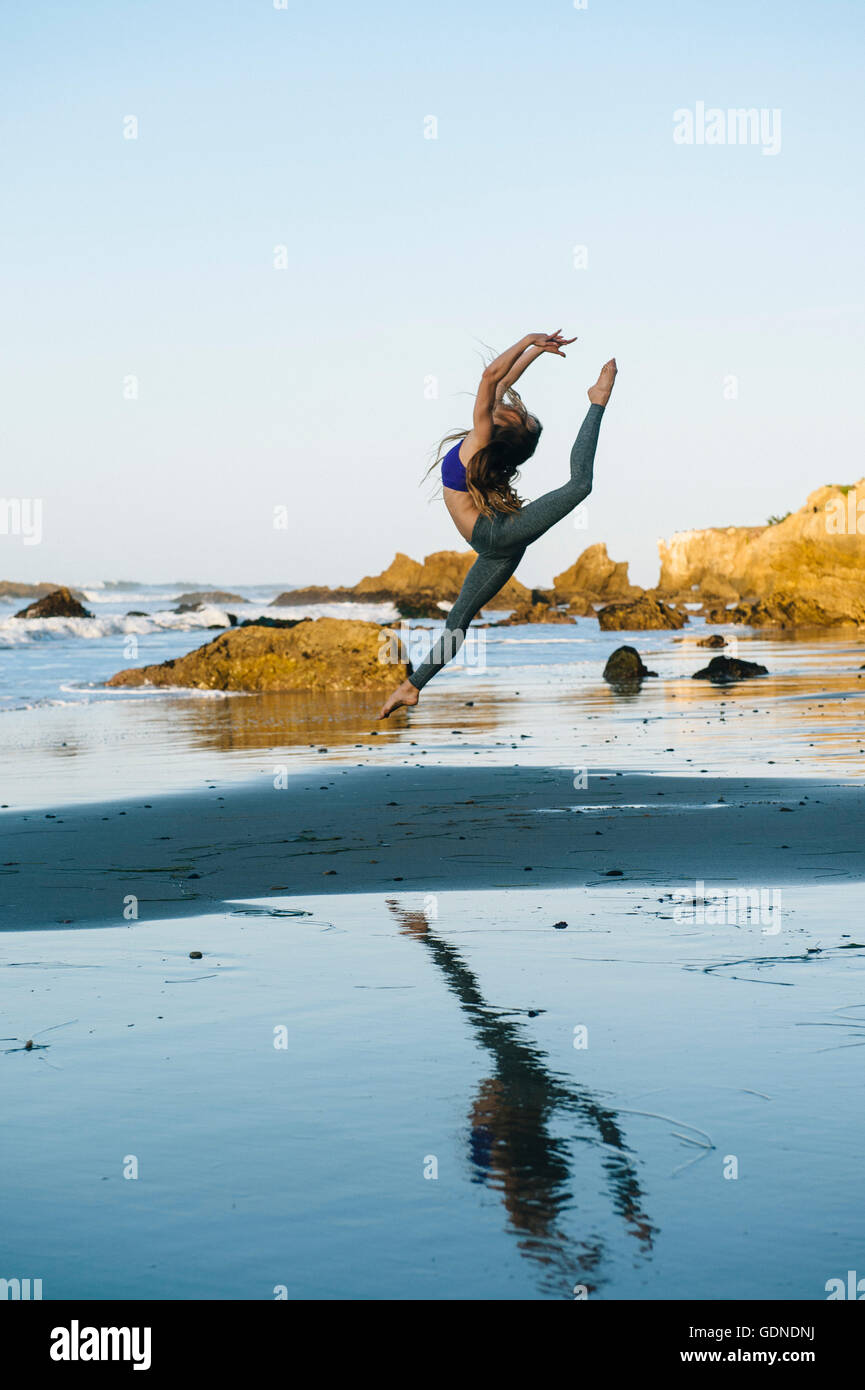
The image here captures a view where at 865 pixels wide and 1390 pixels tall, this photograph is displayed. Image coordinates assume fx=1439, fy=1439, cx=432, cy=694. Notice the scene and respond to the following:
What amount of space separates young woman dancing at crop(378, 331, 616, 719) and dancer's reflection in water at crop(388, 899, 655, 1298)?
305cm

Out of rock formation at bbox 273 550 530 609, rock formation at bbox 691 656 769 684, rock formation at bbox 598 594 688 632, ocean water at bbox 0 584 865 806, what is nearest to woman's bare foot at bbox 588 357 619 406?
ocean water at bbox 0 584 865 806

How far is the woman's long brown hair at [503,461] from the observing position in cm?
738

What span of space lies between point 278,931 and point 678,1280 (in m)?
4.05

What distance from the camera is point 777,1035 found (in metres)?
5.01

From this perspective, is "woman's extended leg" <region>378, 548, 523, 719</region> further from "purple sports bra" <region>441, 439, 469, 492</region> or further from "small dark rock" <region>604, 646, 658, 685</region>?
"small dark rock" <region>604, 646, 658, 685</region>

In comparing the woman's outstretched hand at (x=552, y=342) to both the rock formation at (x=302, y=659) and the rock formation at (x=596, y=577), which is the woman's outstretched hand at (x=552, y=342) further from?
the rock formation at (x=596, y=577)

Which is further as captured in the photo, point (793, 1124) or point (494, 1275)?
point (793, 1124)

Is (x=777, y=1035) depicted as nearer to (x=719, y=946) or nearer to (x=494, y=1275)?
(x=719, y=946)

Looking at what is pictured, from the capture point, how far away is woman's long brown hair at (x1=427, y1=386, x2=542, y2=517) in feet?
24.2

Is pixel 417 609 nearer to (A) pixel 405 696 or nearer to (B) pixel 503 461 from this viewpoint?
(A) pixel 405 696

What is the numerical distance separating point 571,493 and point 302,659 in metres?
19.8

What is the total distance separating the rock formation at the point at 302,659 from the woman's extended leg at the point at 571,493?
18537 mm

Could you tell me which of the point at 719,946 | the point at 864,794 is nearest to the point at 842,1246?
the point at 719,946

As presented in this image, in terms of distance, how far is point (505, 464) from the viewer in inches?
293
